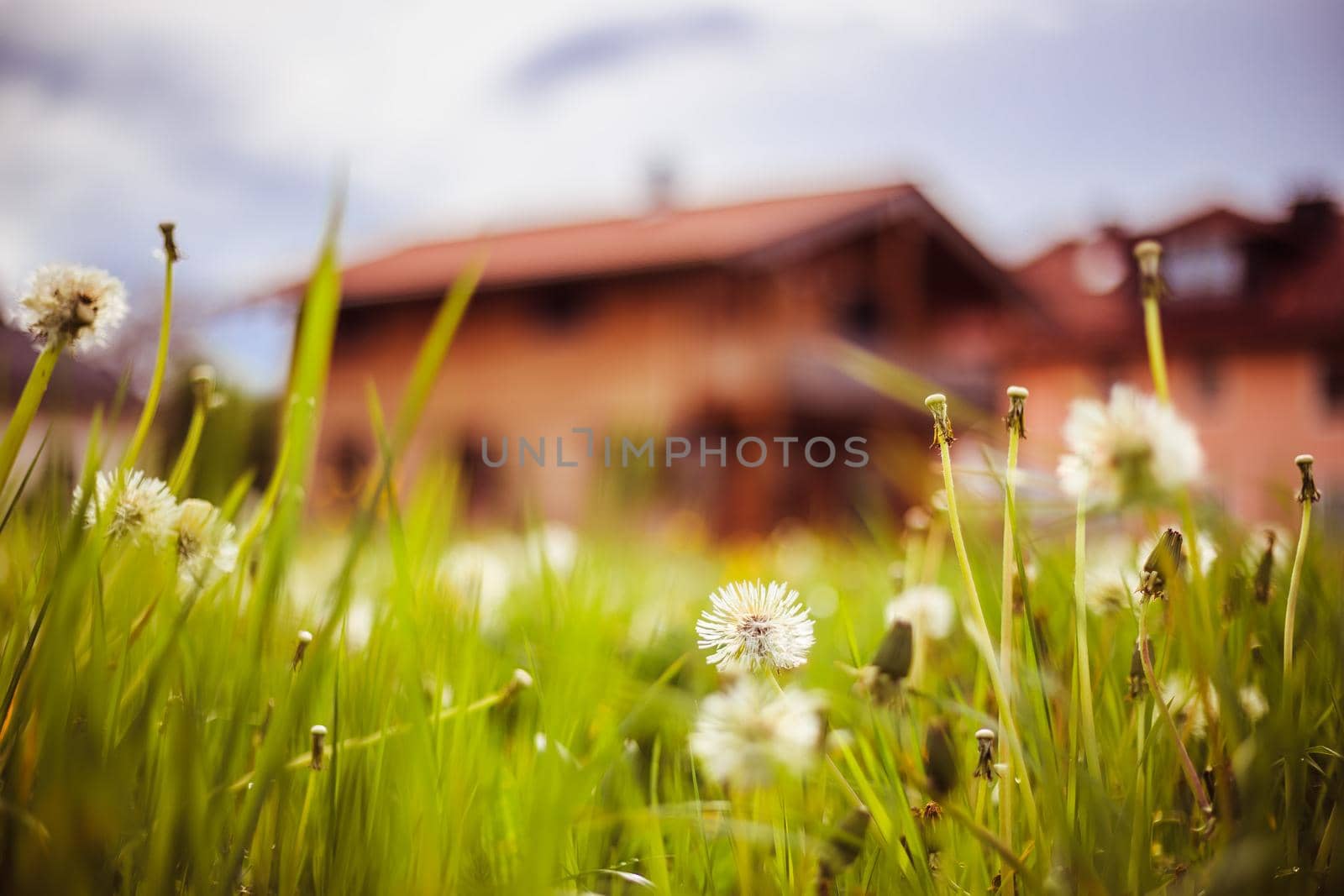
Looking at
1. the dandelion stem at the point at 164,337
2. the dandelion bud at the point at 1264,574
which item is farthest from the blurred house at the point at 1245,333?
the dandelion stem at the point at 164,337

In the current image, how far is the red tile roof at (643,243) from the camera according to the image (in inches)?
400

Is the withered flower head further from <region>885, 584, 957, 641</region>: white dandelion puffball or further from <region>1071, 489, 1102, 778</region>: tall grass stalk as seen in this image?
<region>885, 584, 957, 641</region>: white dandelion puffball

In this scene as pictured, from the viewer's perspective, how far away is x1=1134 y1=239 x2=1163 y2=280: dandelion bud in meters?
0.49

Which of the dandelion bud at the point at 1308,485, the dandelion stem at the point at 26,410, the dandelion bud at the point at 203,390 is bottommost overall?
the dandelion bud at the point at 1308,485

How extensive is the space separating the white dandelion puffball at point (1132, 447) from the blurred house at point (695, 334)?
871 cm

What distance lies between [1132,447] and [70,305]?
62cm

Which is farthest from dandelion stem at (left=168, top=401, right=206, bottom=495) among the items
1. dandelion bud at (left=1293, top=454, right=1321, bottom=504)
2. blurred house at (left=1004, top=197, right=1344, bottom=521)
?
blurred house at (left=1004, top=197, right=1344, bottom=521)

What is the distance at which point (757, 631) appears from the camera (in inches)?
20.9

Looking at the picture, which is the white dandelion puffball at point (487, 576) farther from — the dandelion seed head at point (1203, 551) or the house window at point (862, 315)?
the house window at point (862, 315)

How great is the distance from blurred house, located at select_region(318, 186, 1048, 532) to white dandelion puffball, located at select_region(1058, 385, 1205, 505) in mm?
8705

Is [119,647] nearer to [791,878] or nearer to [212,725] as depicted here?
[212,725]

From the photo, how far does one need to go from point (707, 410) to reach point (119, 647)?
33.6 ft

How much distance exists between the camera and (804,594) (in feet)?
6.23

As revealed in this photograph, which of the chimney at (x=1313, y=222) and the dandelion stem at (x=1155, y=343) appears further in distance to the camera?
the chimney at (x=1313, y=222)
